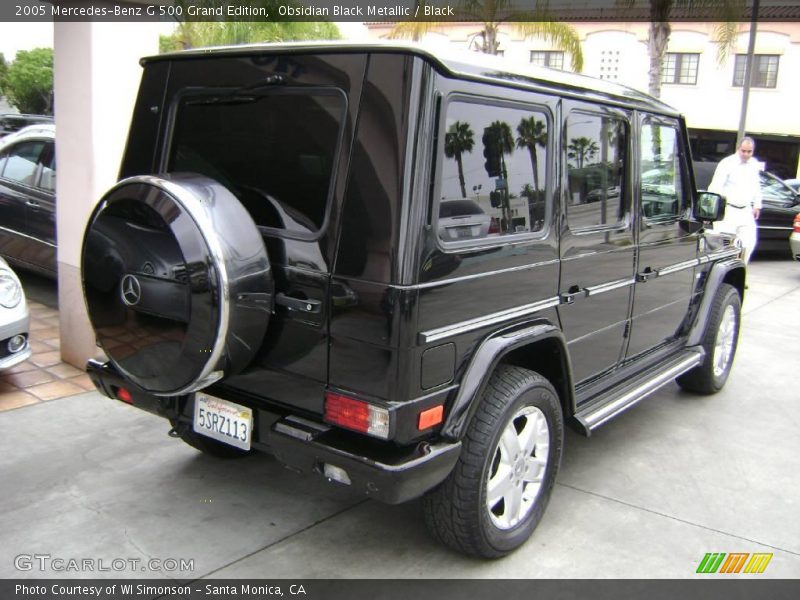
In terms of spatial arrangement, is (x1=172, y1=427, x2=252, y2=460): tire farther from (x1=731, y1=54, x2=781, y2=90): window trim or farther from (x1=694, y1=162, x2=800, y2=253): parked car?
(x1=731, y1=54, x2=781, y2=90): window trim

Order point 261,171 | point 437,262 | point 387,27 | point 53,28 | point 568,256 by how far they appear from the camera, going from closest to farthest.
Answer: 1. point 437,262
2. point 261,171
3. point 568,256
4. point 53,28
5. point 387,27

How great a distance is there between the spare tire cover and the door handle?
2.1 inches

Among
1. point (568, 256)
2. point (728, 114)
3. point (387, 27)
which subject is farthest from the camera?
point (387, 27)

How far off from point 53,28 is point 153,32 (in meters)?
0.64

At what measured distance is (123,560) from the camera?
304cm

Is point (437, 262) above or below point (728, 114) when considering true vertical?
below

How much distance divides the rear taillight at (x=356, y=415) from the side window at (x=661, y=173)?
2297 millimetres

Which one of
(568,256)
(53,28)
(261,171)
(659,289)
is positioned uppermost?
(53,28)

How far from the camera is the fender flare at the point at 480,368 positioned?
2.74 metres

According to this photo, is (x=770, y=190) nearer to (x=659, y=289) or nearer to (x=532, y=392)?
(x=659, y=289)

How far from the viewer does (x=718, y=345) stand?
5.23 metres

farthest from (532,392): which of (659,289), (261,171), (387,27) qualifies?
(387,27)

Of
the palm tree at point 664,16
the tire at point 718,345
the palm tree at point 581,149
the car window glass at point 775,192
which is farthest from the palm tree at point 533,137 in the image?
the palm tree at point 664,16

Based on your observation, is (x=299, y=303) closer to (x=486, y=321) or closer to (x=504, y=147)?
(x=486, y=321)
